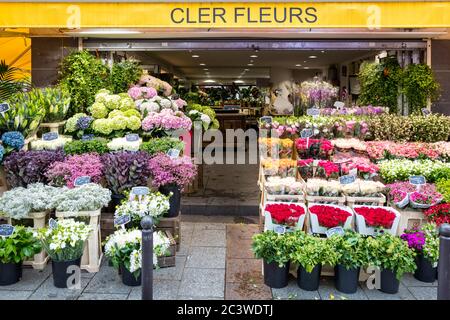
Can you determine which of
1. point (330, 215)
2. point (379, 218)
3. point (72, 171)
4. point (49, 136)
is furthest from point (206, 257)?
point (49, 136)

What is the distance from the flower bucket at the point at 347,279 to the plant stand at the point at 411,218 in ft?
3.62

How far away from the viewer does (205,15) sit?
6.18 metres

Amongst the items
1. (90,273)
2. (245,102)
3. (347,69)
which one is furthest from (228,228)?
(245,102)

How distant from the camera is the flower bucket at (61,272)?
14.4ft

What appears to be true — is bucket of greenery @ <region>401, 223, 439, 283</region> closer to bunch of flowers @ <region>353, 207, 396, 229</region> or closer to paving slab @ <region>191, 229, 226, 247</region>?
bunch of flowers @ <region>353, 207, 396, 229</region>

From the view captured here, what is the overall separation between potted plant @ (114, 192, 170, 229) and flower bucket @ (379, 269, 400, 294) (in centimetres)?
212

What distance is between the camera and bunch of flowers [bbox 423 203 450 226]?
4.82 meters

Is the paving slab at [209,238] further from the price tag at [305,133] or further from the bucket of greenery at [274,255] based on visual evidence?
the price tag at [305,133]

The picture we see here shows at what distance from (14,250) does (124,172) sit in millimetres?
1340

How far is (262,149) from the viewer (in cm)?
656

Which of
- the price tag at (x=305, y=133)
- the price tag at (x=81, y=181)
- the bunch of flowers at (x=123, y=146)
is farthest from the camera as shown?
the price tag at (x=305, y=133)

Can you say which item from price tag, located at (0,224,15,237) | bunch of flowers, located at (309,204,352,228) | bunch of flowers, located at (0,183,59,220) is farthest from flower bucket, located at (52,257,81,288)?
bunch of flowers, located at (309,204,352,228)

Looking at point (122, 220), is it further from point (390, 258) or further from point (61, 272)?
point (390, 258)

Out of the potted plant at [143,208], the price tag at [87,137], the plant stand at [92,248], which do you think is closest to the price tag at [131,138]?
the price tag at [87,137]
